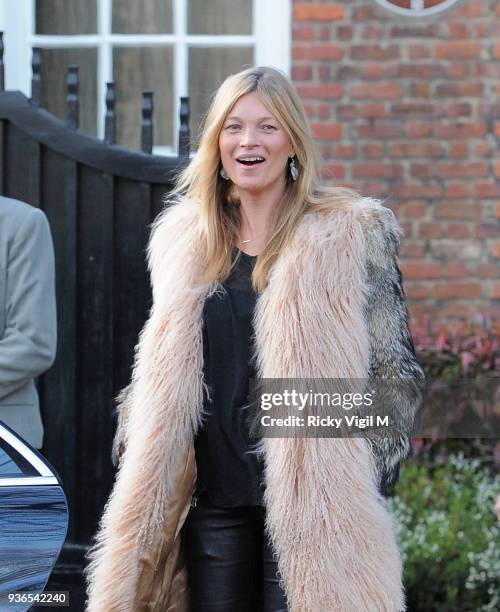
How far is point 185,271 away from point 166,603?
0.88m

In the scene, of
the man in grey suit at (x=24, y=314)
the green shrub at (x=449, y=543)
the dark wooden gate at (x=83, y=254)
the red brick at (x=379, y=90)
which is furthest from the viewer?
the red brick at (x=379, y=90)

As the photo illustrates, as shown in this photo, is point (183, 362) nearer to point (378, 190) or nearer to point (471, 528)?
point (471, 528)

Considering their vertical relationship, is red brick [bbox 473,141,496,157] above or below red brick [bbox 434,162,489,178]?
above

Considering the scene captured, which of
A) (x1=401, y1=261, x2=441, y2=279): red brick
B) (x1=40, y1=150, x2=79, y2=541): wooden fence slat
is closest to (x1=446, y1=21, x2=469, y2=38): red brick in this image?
(x1=401, y1=261, x2=441, y2=279): red brick

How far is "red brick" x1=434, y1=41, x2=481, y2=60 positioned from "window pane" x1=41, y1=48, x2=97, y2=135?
1.79 metres

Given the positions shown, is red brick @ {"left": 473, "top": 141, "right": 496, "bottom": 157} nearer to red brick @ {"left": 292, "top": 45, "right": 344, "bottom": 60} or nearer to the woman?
red brick @ {"left": 292, "top": 45, "right": 344, "bottom": 60}

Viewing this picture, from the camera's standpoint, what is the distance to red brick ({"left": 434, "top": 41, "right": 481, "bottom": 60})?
5793 mm

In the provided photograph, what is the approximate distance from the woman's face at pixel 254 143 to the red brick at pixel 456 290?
2.90 meters

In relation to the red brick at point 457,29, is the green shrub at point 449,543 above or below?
below

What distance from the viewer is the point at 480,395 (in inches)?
198

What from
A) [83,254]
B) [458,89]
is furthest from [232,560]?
[458,89]

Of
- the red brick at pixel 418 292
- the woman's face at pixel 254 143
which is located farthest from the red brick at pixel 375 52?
the woman's face at pixel 254 143

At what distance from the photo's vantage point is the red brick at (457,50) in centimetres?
579

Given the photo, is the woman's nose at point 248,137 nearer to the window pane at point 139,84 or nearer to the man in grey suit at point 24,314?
the man in grey suit at point 24,314
